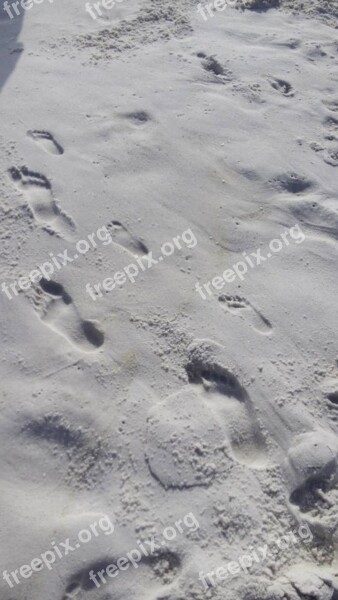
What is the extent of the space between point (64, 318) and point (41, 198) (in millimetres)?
818

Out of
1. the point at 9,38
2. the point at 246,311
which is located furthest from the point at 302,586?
the point at 9,38

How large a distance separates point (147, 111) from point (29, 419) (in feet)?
7.32

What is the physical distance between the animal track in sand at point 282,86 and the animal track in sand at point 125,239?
180 centimetres

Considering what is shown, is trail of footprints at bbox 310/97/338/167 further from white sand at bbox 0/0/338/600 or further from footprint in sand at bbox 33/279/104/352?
footprint in sand at bbox 33/279/104/352

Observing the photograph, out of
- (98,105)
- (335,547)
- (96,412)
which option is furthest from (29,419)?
(98,105)

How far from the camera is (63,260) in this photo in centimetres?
323

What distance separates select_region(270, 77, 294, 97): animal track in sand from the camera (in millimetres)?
4375

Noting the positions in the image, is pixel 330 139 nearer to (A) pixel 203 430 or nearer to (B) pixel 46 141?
(B) pixel 46 141

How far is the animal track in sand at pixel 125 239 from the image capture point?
335 cm

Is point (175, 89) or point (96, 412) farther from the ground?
point (175, 89)

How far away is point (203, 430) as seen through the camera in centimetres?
275

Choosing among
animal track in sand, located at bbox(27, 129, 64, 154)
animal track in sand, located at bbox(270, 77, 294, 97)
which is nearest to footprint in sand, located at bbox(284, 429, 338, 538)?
animal track in sand, located at bbox(27, 129, 64, 154)

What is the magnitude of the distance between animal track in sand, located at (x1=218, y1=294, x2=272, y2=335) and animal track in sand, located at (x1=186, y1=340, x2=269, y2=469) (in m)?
0.26

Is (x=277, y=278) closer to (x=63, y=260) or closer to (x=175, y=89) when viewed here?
(x=63, y=260)
